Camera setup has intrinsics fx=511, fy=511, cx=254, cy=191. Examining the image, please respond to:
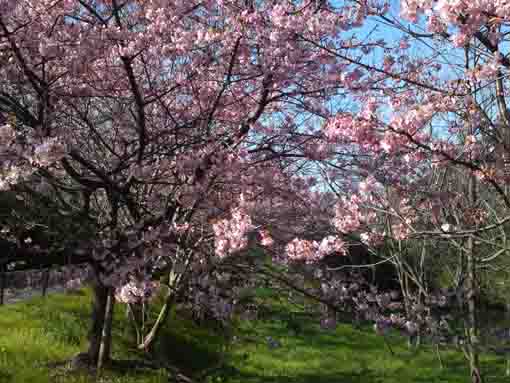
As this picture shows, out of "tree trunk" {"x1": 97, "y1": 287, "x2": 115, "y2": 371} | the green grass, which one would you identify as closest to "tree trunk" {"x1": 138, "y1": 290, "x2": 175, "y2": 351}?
the green grass

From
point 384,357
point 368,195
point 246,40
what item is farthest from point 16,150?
point 384,357

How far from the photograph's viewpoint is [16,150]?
362cm

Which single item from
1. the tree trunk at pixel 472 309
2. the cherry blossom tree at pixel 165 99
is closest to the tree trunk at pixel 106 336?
the cherry blossom tree at pixel 165 99

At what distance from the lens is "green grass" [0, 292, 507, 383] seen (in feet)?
19.9

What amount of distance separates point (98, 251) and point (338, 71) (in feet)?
10.3

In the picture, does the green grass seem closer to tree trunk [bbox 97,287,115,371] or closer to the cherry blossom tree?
tree trunk [bbox 97,287,115,371]

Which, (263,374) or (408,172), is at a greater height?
(408,172)

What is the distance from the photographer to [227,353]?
8.68 meters

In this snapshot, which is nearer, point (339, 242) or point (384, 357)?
point (339, 242)

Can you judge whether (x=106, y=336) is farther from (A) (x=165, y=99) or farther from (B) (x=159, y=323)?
(A) (x=165, y=99)

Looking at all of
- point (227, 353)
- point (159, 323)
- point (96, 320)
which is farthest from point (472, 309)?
point (96, 320)

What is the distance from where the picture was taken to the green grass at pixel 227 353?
19.9 ft

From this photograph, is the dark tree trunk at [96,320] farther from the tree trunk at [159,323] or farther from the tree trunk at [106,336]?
the tree trunk at [159,323]

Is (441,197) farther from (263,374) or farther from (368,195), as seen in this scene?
(263,374)
